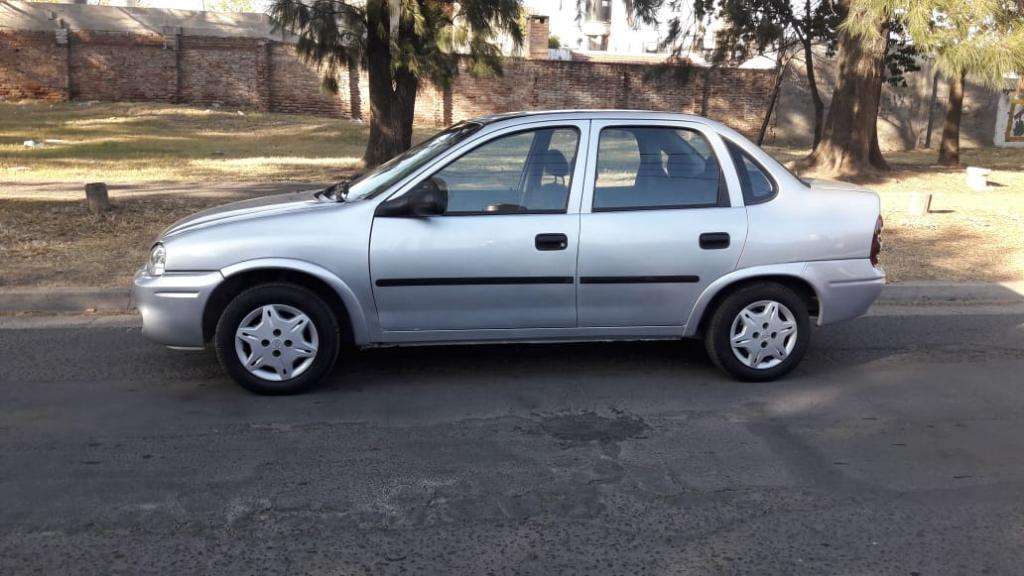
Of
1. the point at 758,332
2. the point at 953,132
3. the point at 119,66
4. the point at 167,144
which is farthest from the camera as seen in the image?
the point at 119,66

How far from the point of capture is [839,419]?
5.75 metres

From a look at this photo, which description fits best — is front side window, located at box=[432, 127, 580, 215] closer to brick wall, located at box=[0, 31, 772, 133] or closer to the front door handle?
the front door handle

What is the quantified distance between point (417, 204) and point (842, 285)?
8.98ft

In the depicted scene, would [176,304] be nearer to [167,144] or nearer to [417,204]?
[417,204]

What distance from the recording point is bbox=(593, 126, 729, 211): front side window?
6148mm

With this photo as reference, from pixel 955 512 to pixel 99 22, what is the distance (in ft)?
111

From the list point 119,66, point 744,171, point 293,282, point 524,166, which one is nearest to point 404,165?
point 524,166

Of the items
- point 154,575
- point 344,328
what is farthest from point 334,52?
point 154,575

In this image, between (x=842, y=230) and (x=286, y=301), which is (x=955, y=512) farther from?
(x=286, y=301)

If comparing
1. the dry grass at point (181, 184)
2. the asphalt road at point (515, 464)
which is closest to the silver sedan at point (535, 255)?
the asphalt road at point (515, 464)

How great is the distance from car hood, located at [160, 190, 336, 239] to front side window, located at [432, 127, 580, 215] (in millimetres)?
819

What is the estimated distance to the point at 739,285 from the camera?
246 inches

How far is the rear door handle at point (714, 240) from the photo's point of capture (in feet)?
19.9

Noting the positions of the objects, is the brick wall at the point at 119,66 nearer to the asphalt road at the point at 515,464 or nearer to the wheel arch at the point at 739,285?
the asphalt road at the point at 515,464
